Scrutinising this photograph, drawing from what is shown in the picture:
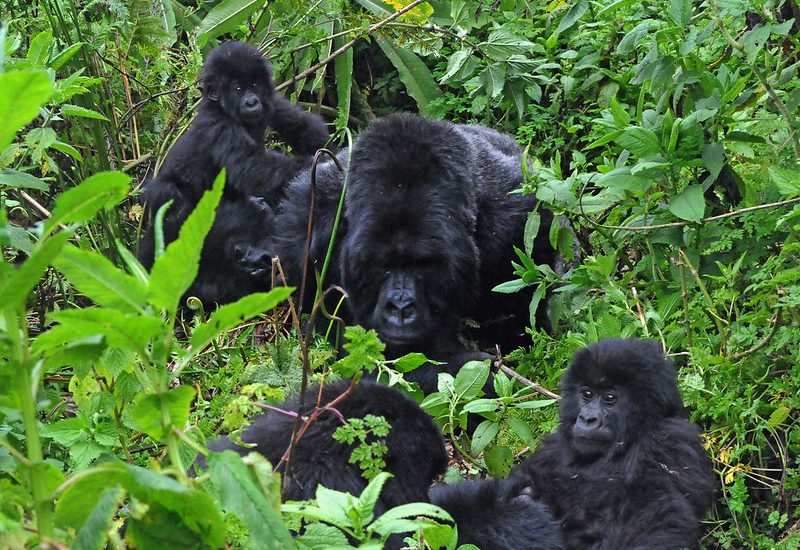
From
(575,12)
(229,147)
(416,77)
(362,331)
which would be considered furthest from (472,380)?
(416,77)

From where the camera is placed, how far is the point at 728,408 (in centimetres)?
360

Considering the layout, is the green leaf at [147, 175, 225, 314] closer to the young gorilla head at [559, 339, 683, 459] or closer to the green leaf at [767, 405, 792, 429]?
the young gorilla head at [559, 339, 683, 459]

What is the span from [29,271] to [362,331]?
1.01m

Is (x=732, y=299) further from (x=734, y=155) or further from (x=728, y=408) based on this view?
(x=734, y=155)

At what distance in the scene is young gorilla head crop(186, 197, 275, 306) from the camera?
5.88m

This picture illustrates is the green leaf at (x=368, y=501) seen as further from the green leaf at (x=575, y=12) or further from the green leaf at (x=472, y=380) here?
the green leaf at (x=575, y=12)

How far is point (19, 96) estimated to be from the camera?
1606 mm

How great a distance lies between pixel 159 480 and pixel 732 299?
265 centimetres

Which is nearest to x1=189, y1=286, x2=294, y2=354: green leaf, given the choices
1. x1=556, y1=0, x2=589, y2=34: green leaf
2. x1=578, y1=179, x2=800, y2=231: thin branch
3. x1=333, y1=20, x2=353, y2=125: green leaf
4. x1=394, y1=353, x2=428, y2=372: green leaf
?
x1=394, y1=353, x2=428, y2=372: green leaf

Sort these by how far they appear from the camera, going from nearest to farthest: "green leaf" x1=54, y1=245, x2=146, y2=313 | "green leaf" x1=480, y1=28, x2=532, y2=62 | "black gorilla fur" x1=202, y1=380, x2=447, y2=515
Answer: "green leaf" x1=54, y1=245, x2=146, y2=313 → "black gorilla fur" x1=202, y1=380, x2=447, y2=515 → "green leaf" x1=480, y1=28, x2=532, y2=62

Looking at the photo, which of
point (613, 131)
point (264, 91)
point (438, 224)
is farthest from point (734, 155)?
point (264, 91)

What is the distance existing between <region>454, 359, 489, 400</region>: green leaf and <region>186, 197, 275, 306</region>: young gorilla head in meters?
2.21

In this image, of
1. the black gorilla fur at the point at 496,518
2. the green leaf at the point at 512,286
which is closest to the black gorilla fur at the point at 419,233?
the green leaf at the point at 512,286

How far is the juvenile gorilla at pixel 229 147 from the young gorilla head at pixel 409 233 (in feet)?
4.65
